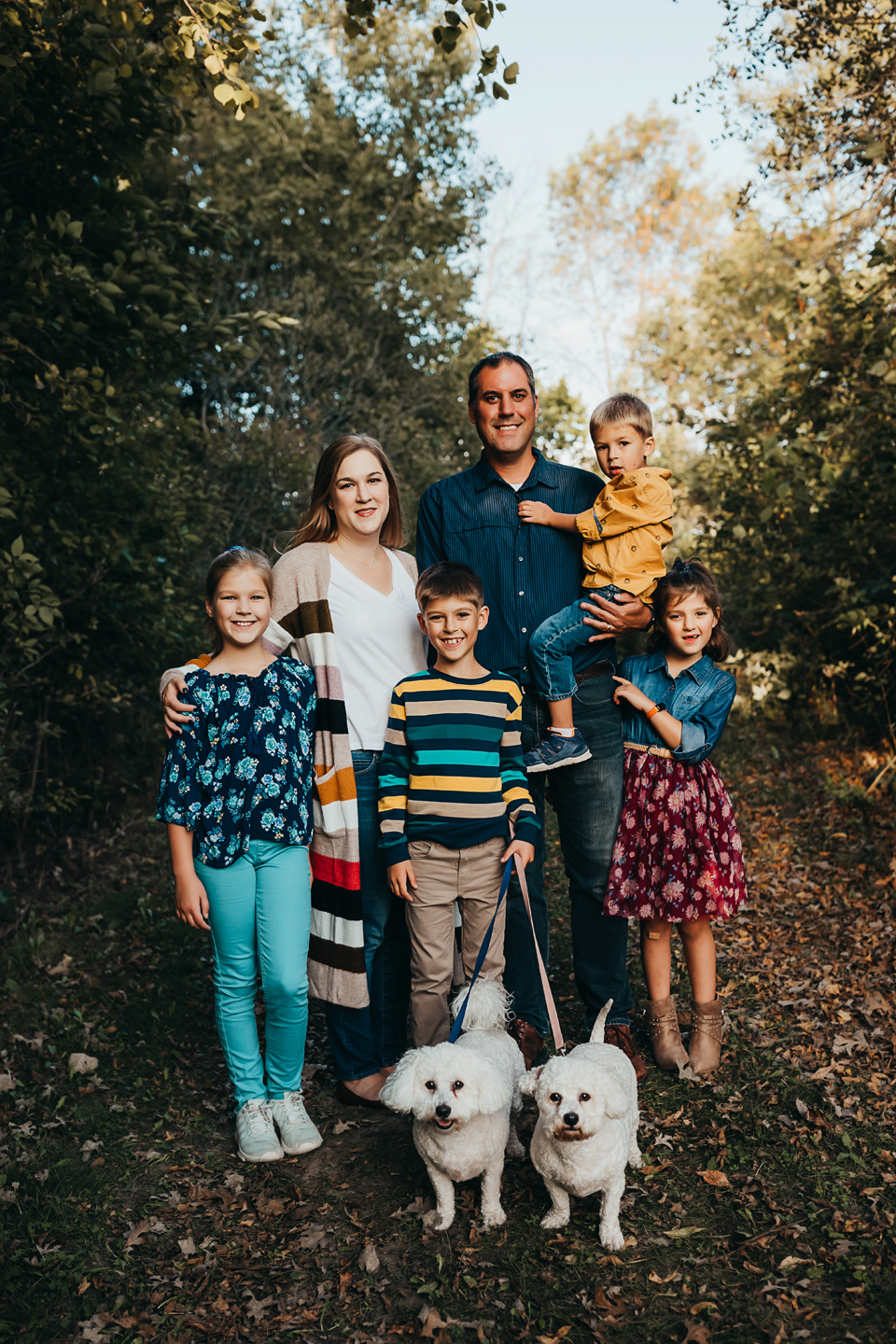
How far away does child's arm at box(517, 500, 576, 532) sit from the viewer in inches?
144

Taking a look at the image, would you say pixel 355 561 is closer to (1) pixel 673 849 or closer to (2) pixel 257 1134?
(1) pixel 673 849

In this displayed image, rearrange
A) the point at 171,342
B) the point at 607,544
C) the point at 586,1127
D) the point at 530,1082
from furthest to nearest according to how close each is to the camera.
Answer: the point at 171,342 < the point at 607,544 < the point at 530,1082 < the point at 586,1127

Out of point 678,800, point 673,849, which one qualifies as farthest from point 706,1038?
point 678,800

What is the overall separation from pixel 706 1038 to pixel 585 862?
920mm

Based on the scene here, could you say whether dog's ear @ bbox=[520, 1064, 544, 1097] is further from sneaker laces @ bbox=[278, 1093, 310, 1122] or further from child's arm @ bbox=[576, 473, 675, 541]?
child's arm @ bbox=[576, 473, 675, 541]

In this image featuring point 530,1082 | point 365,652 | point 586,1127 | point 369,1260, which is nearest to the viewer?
point 586,1127

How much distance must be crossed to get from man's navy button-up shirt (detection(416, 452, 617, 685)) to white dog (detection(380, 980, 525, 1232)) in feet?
4.31

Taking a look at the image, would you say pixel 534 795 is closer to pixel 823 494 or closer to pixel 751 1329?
pixel 751 1329

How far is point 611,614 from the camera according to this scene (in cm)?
355

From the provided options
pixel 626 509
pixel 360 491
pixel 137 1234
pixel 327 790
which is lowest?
pixel 137 1234

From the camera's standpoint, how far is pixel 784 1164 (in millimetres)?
3271

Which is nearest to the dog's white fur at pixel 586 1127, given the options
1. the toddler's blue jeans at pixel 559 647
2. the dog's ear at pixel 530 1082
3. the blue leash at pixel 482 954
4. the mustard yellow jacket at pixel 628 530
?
the dog's ear at pixel 530 1082

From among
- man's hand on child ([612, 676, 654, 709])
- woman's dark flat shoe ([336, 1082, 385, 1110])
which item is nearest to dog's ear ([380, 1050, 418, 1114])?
woman's dark flat shoe ([336, 1082, 385, 1110])

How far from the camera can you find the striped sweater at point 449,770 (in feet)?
10.9
